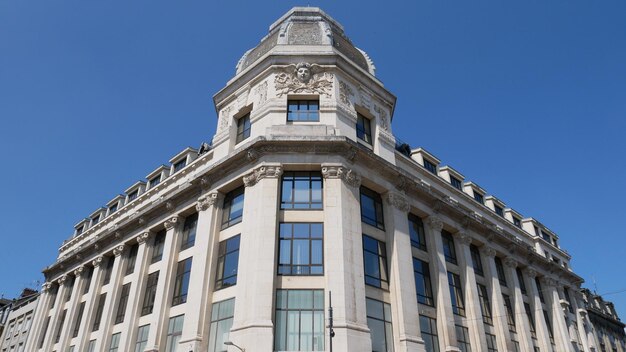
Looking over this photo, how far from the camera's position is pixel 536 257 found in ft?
158

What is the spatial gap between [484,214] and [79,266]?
4210 cm

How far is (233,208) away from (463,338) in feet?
63.7

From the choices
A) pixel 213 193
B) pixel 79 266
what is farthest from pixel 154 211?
pixel 79 266

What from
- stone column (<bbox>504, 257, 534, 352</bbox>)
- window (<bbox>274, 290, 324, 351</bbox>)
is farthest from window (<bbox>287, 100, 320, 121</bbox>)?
stone column (<bbox>504, 257, 534, 352</bbox>)

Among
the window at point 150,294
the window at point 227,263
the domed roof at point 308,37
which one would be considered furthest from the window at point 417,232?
the window at point 150,294

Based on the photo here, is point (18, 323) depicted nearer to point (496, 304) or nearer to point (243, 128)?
point (243, 128)

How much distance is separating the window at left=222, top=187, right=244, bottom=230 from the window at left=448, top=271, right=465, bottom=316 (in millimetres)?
17404

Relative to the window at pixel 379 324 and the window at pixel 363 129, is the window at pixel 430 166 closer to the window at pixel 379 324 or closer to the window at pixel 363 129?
the window at pixel 363 129

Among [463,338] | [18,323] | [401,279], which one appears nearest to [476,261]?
[463,338]

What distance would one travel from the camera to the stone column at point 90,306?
38156 millimetres

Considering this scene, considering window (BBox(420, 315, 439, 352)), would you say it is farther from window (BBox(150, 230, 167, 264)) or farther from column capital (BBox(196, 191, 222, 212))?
window (BBox(150, 230, 167, 264))

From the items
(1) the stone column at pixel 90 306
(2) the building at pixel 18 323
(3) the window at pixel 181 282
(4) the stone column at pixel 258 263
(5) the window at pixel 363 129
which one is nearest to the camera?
(4) the stone column at pixel 258 263

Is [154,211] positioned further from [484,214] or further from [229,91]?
[484,214]

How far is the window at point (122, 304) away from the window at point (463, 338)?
2626cm
